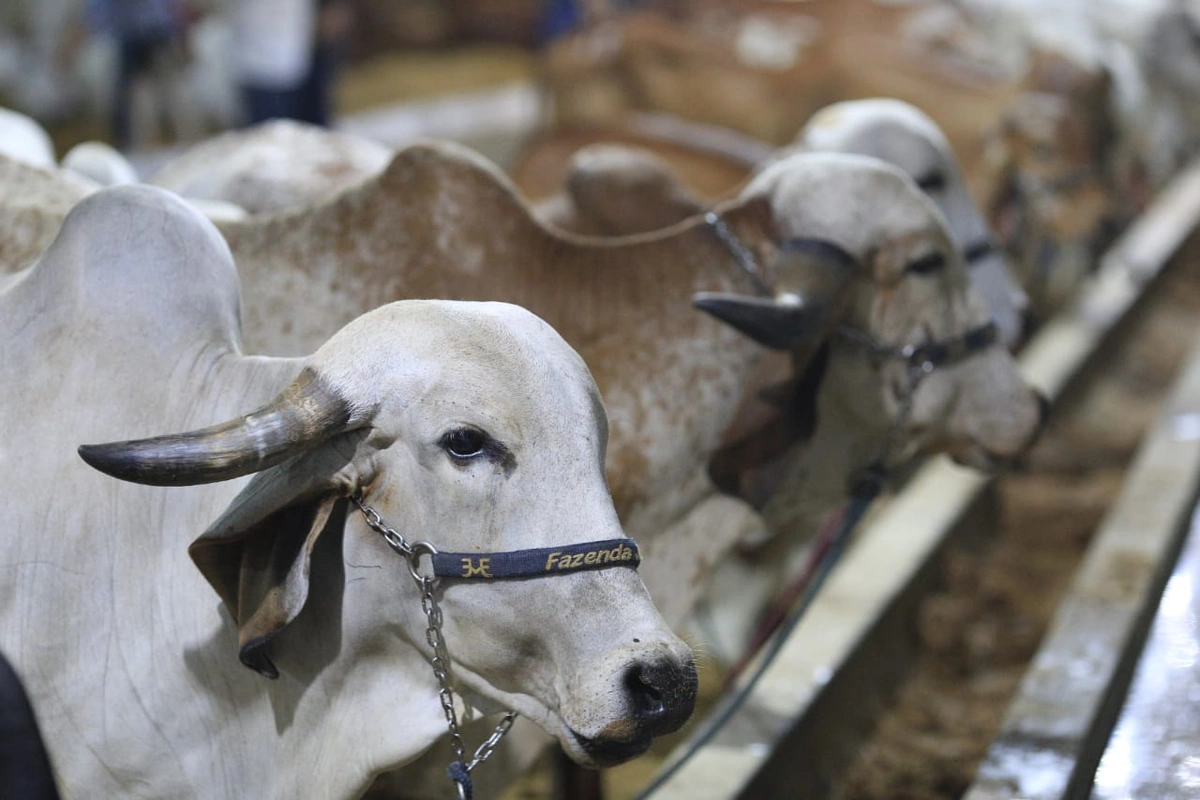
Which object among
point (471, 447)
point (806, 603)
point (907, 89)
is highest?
point (471, 447)

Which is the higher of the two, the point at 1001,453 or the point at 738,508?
the point at 1001,453

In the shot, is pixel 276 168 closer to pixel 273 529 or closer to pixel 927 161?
pixel 927 161

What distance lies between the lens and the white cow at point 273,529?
1801 millimetres

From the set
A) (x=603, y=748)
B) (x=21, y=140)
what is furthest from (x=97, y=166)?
(x=603, y=748)

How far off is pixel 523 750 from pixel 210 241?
1.16 metres

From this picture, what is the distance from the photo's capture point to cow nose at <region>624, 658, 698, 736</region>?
68.8 inches

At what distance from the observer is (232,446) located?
1.75 metres

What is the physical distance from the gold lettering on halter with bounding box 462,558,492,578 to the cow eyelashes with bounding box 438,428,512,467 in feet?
0.41

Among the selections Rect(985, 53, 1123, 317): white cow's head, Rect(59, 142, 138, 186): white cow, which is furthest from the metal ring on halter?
Rect(985, 53, 1123, 317): white cow's head

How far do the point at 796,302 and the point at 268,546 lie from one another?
4.98ft

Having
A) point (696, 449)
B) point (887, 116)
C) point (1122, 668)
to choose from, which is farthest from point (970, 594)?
point (696, 449)

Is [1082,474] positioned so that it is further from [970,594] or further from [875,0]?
[875,0]

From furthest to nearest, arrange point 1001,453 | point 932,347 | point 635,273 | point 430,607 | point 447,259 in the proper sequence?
point 1001,453 → point 932,347 → point 635,273 → point 447,259 → point 430,607

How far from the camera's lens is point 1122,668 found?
391cm
